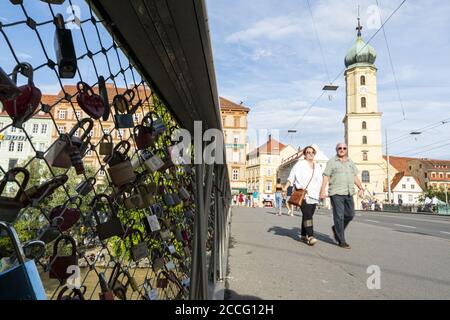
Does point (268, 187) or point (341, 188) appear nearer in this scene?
point (341, 188)

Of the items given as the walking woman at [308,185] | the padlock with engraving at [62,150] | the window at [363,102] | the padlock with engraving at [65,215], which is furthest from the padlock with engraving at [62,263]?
the window at [363,102]

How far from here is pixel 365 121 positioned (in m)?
67.3

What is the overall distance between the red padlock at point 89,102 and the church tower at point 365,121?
6661cm

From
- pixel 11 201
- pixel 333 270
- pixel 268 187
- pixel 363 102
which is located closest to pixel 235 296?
pixel 333 270

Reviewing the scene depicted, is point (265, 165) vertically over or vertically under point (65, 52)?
over

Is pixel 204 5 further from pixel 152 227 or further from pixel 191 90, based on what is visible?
pixel 152 227

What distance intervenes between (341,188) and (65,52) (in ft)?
15.9

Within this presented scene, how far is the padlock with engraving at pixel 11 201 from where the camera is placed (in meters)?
0.74

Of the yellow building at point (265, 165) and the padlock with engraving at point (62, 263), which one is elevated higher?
the yellow building at point (265, 165)

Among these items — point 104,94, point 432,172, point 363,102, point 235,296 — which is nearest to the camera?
point 104,94

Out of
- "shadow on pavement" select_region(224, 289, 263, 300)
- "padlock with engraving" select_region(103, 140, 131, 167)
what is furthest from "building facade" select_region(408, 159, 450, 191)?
"padlock with engraving" select_region(103, 140, 131, 167)

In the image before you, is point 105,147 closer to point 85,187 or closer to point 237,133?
point 85,187

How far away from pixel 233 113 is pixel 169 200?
209 ft

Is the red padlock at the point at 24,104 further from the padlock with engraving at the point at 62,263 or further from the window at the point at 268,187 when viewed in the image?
the window at the point at 268,187
